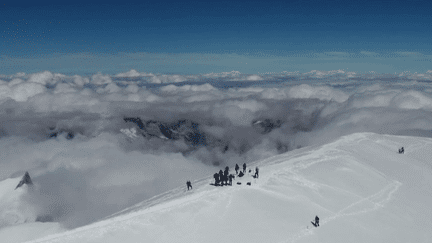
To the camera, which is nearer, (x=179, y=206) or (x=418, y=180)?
(x=179, y=206)

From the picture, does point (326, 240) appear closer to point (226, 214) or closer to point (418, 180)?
point (226, 214)

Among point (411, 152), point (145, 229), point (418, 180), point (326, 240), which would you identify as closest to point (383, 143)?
point (411, 152)

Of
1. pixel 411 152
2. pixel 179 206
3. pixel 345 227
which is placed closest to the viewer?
pixel 345 227

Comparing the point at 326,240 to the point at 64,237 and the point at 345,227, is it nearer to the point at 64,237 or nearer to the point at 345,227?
the point at 345,227

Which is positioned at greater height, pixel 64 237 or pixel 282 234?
pixel 64 237

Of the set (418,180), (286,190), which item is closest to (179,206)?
(286,190)

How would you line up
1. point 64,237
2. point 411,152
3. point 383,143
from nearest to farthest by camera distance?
1. point 64,237
2. point 411,152
3. point 383,143
